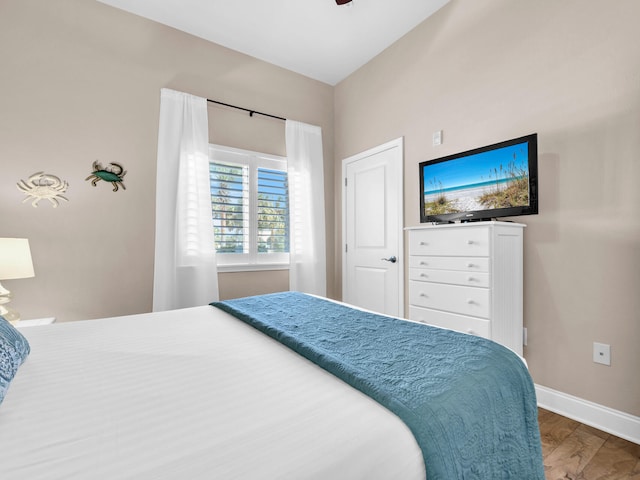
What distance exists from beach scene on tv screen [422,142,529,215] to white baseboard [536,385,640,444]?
4.15 feet

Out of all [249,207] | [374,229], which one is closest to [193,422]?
[249,207]

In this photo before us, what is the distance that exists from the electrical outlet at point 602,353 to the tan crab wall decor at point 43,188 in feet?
12.7

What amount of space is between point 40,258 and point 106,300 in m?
0.56

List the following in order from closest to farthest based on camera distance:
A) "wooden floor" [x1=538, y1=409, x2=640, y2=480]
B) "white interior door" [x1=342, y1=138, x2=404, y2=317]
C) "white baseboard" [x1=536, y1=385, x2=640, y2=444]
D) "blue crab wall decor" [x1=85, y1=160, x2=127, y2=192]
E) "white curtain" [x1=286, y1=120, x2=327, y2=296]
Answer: "wooden floor" [x1=538, y1=409, x2=640, y2=480]
"white baseboard" [x1=536, y1=385, x2=640, y2=444]
"blue crab wall decor" [x1=85, y1=160, x2=127, y2=192]
"white interior door" [x1=342, y1=138, x2=404, y2=317]
"white curtain" [x1=286, y1=120, x2=327, y2=296]

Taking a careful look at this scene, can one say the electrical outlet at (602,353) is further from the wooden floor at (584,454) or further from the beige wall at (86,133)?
the beige wall at (86,133)

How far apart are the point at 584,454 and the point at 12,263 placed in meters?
3.38

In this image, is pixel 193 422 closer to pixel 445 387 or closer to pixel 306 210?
pixel 445 387

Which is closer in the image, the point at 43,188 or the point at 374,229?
the point at 43,188

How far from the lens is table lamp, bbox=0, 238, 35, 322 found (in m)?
1.91

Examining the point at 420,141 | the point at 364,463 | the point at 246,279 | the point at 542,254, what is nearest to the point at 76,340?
the point at 364,463

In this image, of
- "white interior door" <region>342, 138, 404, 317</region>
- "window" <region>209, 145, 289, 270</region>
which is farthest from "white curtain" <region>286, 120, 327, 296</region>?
"white interior door" <region>342, 138, 404, 317</region>

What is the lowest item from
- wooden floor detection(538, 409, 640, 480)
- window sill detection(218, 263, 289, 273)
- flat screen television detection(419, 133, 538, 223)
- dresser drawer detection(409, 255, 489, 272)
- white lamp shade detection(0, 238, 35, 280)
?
wooden floor detection(538, 409, 640, 480)

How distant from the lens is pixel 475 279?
207cm

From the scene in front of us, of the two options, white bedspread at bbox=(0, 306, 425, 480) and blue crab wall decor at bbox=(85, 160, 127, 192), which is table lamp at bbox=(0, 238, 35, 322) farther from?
white bedspread at bbox=(0, 306, 425, 480)
